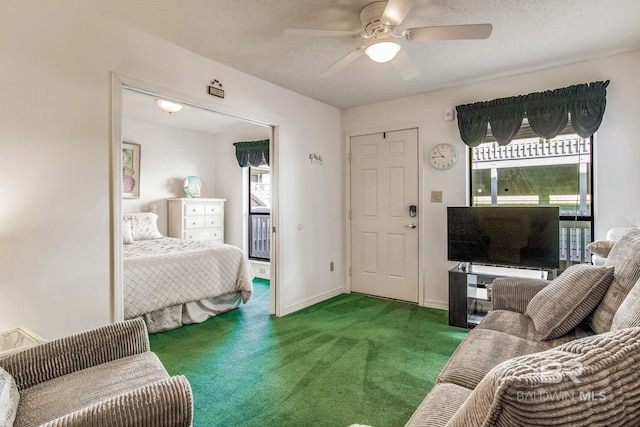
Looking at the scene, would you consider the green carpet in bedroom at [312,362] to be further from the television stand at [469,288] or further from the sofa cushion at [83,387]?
the sofa cushion at [83,387]

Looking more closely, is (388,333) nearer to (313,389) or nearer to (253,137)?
(313,389)

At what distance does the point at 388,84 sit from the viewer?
3.57 meters

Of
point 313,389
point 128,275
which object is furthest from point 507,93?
point 128,275

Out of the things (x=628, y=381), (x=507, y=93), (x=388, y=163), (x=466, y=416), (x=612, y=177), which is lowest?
(x=466, y=416)

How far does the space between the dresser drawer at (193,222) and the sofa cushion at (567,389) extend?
17.3 feet

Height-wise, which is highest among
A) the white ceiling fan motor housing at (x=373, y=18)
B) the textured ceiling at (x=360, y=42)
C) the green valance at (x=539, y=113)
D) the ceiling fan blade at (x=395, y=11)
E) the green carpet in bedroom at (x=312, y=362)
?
the textured ceiling at (x=360, y=42)

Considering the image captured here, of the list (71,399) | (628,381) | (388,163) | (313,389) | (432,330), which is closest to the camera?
(628,381)

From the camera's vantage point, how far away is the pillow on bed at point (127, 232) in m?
4.23

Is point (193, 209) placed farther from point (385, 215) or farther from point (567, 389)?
point (567, 389)

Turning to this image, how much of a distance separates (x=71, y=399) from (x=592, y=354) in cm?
167

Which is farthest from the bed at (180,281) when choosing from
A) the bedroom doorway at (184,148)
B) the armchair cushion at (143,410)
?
the armchair cushion at (143,410)

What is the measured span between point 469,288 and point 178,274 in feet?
9.31

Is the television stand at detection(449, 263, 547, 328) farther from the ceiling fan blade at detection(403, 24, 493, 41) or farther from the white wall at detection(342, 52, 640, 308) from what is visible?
the ceiling fan blade at detection(403, 24, 493, 41)

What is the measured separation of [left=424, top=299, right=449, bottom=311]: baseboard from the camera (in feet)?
12.4
